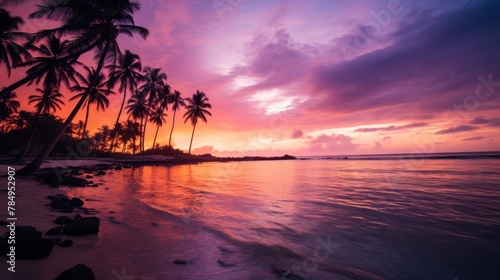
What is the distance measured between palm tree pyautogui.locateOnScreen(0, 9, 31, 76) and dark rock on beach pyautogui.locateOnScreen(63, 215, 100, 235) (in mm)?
22751

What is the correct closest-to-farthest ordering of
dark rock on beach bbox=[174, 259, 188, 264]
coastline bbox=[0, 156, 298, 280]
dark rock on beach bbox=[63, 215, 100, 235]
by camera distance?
1. coastline bbox=[0, 156, 298, 280]
2. dark rock on beach bbox=[174, 259, 188, 264]
3. dark rock on beach bbox=[63, 215, 100, 235]

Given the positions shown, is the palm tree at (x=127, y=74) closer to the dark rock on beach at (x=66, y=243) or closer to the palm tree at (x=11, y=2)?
the palm tree at (x=11, y=2)

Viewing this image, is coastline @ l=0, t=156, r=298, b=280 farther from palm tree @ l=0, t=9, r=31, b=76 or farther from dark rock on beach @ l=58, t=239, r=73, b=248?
palm tree @ l=0, t=9, r=31, b=76

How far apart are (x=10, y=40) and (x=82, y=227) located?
1031 inches

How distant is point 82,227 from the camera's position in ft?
15.4

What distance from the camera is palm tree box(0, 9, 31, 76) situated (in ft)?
64.1

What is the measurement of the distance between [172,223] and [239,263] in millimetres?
3007

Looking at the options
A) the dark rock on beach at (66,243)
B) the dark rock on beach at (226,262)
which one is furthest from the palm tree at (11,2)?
the dark rock on beach at (226,262)

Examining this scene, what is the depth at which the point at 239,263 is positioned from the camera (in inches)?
162

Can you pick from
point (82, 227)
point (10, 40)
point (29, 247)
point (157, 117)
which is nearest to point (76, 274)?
point (29, 247)

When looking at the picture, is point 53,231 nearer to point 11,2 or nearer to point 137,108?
point 11,2

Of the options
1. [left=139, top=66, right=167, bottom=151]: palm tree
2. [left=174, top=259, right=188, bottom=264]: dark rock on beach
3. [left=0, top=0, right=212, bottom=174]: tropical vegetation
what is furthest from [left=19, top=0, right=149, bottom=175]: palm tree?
[left=139, top=66, right=167, bottom=151]: palm tree

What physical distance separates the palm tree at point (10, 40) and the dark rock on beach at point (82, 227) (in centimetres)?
2275

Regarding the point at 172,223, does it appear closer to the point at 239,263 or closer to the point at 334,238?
the point at 239,263
